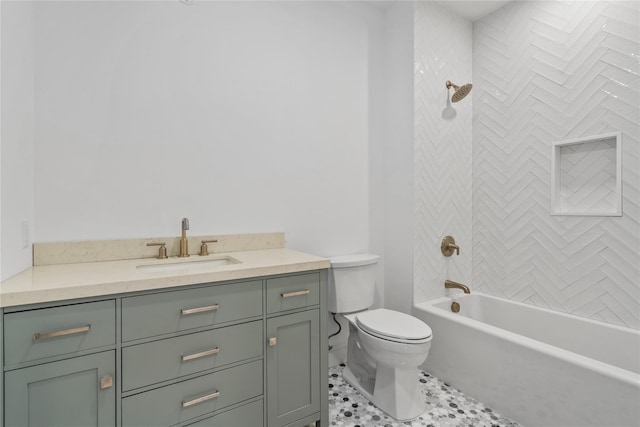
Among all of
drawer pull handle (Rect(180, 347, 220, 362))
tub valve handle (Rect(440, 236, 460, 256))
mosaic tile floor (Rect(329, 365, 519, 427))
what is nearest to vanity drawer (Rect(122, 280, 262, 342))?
drawer pull handle (Rect(180, 347, 220, 362))

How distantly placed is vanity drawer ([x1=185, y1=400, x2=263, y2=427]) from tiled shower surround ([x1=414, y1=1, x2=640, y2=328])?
→ 1395 mm

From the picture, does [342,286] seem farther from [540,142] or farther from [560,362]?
[540,142]

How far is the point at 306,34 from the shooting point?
228 centimetres

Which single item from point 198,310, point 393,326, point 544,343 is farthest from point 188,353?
point 544,343

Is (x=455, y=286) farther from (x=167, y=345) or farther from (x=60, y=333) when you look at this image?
(x=60, y=333)

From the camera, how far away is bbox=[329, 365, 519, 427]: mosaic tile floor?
1766 mm

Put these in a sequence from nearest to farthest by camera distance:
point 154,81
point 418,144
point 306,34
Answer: point 154,81 < point 306,34 < point 418,144

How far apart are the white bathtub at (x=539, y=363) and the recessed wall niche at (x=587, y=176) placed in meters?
0.73

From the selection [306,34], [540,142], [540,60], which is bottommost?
[540,142]

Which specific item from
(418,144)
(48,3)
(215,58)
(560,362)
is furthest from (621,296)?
(48,3)

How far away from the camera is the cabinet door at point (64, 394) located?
104 cm

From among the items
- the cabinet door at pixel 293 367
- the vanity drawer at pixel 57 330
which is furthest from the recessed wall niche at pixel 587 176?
the vanity drawer at pixel 57 330

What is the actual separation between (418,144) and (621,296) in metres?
1.56

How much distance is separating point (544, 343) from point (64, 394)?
2.36 m
